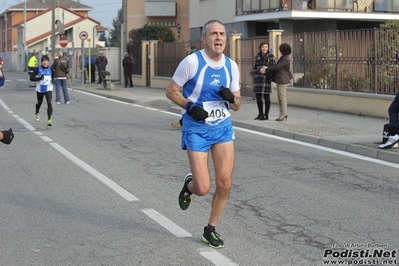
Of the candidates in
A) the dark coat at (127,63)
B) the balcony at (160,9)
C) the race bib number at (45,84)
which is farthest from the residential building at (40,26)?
the race bib number at (45,84)

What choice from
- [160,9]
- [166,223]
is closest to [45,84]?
[166,223]

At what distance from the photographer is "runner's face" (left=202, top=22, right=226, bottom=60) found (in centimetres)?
653

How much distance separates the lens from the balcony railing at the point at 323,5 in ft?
112

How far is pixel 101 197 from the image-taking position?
30.1 feet

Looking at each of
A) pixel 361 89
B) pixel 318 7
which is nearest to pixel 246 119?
pixel 361 89

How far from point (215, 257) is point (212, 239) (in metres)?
0.33

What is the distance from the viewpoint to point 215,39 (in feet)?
21.4

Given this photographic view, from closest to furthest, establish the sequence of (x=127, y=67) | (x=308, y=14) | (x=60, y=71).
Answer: (x=60, y=71)
(x=308, y=14)
(x=127, y=67)

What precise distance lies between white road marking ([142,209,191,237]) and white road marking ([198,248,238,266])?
0.62m

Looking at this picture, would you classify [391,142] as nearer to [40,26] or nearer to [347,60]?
[347,60]

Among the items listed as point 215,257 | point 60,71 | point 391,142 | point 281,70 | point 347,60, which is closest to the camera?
point 215,257

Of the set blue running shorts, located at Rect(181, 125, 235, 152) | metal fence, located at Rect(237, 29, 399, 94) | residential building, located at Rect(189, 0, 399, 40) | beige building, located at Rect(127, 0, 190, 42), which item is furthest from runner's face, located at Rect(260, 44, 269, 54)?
beige building, located at Rect(127, 0, 190, 42)

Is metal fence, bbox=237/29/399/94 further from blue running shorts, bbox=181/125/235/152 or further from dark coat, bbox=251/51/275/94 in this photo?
blue running shorts, bbox=181/125/235/152

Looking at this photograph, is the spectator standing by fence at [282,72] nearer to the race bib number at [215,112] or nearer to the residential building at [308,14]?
the race bib number at [215,112]
